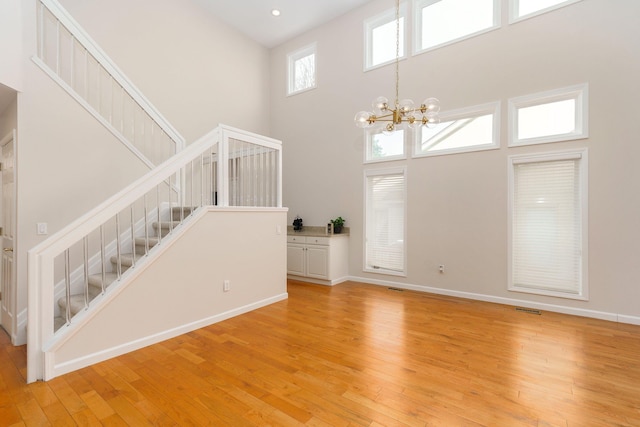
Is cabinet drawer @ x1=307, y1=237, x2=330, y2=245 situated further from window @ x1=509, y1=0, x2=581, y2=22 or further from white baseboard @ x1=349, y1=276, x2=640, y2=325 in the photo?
window @ x1=509, y1=0, x2=581, y2=22

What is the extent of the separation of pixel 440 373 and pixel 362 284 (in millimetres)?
3332

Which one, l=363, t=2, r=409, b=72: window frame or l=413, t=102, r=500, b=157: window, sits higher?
l=363, t=2, r=409, b=72: window frame

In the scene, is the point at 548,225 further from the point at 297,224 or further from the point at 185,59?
the point at 185,59

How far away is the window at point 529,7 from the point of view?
4.31 m

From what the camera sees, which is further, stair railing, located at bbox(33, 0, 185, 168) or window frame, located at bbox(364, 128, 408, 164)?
window frame, located at bbox(364, 128, 408, 164)

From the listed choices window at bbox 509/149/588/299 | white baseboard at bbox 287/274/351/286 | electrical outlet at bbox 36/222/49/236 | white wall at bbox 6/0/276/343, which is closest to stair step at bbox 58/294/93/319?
white wall at bbox 6/0/276/343

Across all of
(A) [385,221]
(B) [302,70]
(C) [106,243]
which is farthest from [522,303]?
(B) [302,70]

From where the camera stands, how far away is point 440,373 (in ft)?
8.52

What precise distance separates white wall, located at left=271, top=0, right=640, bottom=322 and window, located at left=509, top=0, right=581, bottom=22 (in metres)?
0.09

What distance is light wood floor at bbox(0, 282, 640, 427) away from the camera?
205 cm

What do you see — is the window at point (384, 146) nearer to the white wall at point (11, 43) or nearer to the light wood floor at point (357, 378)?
the light wood floor at point (357, 378)

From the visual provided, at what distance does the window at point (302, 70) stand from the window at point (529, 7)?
12.3ft

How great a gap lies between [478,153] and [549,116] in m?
0.99

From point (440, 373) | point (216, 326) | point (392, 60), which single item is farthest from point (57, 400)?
point (392, 60)
